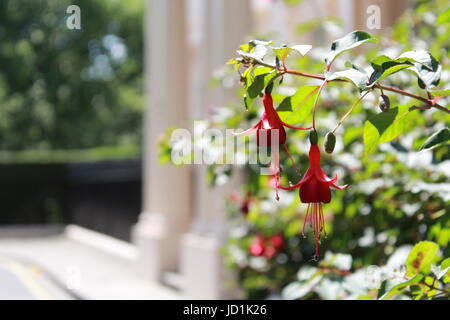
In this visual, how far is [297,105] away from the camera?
1.50 meters

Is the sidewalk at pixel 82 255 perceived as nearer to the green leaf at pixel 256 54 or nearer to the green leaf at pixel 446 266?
the green leaf at pixel 446 266

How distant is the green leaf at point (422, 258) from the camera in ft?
5.71

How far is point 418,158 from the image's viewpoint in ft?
8.82

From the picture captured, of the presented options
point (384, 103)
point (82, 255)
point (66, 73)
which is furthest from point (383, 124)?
point (66, 73)

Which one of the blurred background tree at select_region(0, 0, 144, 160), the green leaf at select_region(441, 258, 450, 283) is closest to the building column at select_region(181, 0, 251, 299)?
the green leaf at select_region(441, 258, 450, 283)

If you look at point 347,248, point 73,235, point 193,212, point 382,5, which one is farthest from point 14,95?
point 347,248

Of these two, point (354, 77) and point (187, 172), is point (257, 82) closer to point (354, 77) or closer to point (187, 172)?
point (354, 77)

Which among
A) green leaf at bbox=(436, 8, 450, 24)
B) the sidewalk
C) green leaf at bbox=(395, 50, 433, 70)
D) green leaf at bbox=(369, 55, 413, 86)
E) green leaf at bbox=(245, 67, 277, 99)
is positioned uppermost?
green leaf at bbox=(436, 8, 450, 24)

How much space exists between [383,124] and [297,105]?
208 mm

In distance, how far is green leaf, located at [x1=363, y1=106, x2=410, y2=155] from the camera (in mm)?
1511

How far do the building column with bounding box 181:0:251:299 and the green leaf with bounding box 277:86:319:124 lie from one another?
193 inches

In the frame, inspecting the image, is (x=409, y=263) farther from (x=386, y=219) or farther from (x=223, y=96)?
(x=223, y=96)

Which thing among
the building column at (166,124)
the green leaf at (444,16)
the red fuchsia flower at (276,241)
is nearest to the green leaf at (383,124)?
the green leaf at (444,16)

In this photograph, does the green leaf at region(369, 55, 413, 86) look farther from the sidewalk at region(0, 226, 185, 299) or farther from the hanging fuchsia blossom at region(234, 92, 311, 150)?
the sidewalk at region(0, 226, 185, 299)
